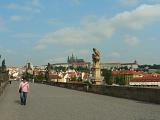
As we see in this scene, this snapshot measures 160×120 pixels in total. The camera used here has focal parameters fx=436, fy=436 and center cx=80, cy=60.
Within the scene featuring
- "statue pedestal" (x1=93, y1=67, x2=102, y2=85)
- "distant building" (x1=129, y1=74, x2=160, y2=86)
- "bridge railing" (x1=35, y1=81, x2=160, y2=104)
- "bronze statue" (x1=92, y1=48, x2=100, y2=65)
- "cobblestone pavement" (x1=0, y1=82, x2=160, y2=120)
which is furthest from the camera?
"distant building" (x1=129, y1=74, x2=160, y2=86)

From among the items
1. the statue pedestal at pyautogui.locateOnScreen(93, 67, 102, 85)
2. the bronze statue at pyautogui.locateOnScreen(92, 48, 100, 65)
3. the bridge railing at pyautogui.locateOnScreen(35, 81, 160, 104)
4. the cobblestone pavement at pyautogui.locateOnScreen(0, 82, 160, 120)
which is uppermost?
the bronze statue at pyautogui.locateOnScreen(92, 48, 100, 65)

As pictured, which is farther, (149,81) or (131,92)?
(149,81)

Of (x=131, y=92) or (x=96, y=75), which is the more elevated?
(x=96, y=75)

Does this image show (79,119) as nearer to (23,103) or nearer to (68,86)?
(23,103)

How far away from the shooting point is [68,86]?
52.0m

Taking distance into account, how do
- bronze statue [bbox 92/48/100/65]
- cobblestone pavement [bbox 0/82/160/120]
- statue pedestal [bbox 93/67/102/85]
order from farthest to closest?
bronze statue [bbox 92/48/100/65] < statue pedestal [bbox 93/67/102/85] < cobblestone pavement [bbox 0/82/160/120]

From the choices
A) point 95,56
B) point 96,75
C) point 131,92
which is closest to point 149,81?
point 96,75

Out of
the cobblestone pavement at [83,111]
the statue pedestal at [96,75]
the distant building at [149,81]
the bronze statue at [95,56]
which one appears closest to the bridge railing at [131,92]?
the statue pedestal at [96,75]

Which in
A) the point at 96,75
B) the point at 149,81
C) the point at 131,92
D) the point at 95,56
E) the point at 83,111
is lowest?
the point at 83,111

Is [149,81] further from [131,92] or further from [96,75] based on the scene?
[131,92]

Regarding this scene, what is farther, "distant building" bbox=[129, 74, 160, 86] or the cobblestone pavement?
"distant building" bbox=[129, 74, 160, 86]

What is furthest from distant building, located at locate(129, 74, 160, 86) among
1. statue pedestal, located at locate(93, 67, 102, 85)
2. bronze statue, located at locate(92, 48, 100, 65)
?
bronze statue, located at locate(92, 48, 100, 65)

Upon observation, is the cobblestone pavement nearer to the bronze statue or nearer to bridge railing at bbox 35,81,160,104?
bridge railing at bbox 35,81,160,104

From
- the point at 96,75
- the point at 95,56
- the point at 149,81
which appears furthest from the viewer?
the point at 149,81
